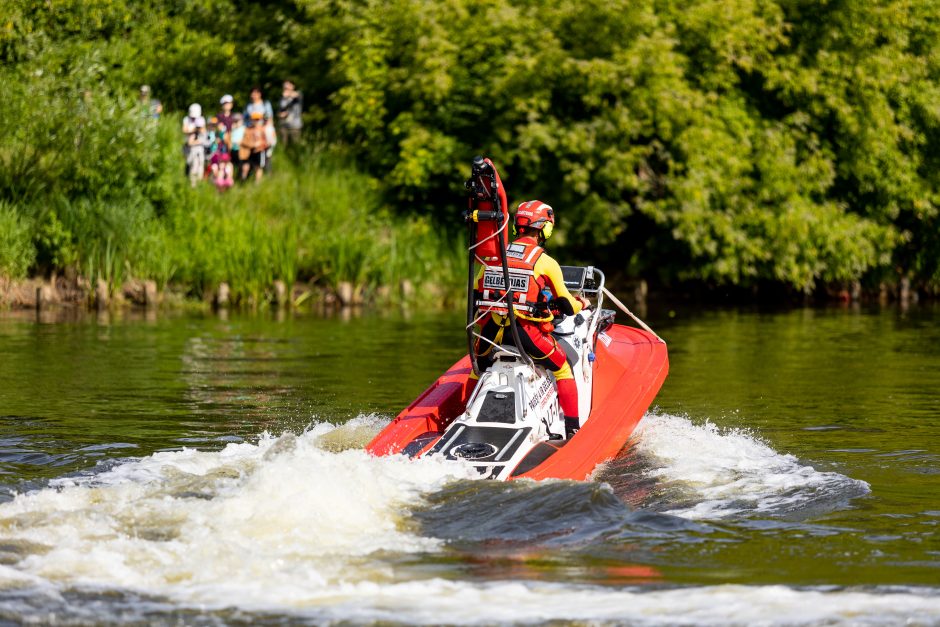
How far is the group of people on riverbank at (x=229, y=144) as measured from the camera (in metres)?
27.5

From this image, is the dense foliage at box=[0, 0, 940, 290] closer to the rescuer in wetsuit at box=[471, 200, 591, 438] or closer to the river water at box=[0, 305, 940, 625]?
the river water at box=[0, 305, 940, 625]

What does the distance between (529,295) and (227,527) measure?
3436 millimetres

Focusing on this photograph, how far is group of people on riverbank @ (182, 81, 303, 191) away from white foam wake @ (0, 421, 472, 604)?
60.7 ft

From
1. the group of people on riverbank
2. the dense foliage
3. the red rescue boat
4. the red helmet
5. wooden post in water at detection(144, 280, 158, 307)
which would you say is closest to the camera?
the red rescue boat

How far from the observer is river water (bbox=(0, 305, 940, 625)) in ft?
22.8

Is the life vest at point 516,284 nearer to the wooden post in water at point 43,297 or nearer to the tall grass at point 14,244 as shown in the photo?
the tall grass at point 14,244

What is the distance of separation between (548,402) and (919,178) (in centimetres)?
2330

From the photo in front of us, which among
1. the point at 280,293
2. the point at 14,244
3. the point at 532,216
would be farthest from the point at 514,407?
the point at 280,293

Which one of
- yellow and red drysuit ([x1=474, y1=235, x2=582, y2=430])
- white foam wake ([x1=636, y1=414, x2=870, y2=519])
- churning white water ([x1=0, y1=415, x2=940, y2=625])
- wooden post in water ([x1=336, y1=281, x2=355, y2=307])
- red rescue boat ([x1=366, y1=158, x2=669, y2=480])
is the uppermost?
yellow and red drysuit ([x1=474, y1=235, x2=582, y2=430])

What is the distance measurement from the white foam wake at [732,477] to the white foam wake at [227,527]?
1656 millimetres

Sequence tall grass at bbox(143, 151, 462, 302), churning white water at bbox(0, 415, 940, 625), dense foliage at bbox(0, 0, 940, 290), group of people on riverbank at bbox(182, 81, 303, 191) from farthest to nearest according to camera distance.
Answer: dense foliage at bbox(0, 0, 940, 290) < group of people on riverbank at bbox(182, 81, 303, 191) < tall grass at bbox(143, 151, 462, 302) < churning white water at bbox(0, 415, 940, 625)

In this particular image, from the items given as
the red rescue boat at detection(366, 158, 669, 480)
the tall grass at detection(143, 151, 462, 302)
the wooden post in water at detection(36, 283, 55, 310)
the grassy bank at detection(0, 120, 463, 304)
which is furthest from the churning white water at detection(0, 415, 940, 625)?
the tall grass at detection(143, 151, 462, 302)

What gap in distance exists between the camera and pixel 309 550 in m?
7.71

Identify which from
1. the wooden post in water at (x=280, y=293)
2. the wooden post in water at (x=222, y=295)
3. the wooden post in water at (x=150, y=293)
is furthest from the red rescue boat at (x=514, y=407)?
the wooden post in water at (x=280, y=293)
